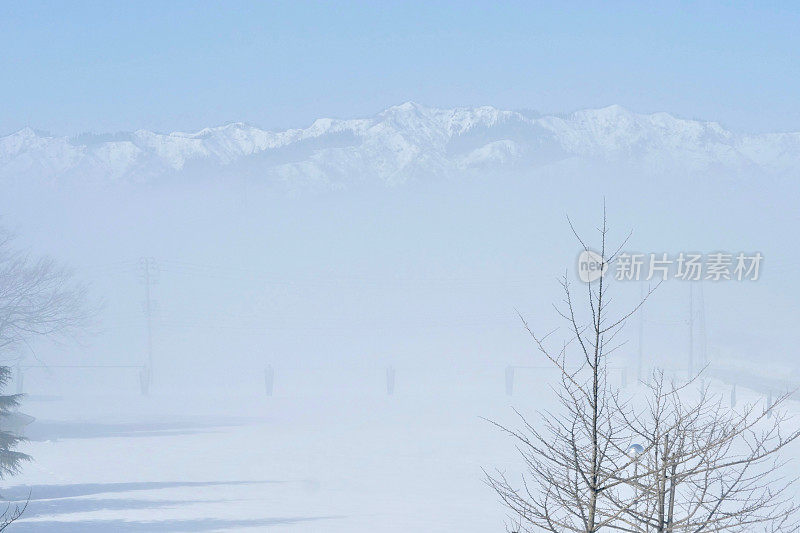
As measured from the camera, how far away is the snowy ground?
17.8 meters

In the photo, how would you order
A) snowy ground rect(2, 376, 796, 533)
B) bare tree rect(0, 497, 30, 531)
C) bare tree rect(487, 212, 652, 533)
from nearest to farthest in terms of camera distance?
bare tree rect(487, 212, 652, 533)
bare tree rect(0, 497, 30, 531)
snowy ground rect(2, 376, 796, 533)

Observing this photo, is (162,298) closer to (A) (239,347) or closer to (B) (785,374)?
(A) (239,347)

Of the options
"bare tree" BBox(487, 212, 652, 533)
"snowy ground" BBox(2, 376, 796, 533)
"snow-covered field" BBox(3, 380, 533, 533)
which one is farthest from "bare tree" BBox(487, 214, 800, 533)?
"snowy ground" BBox(2, 376, 796, 533)

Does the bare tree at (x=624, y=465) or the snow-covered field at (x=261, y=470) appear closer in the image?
the bare tree at (x=624, y=465)

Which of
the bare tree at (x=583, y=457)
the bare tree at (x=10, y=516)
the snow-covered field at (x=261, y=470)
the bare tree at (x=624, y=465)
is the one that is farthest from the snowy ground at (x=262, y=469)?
the bare tree at (x=583, y=457)

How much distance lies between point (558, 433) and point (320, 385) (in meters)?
65.2

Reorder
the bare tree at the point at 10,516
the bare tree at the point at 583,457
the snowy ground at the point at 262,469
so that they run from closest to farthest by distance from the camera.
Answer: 1. the bare tree at the point at 583,457
2. the bare tree at the point at 10,516
3. the snowy ground at the point at 262,469

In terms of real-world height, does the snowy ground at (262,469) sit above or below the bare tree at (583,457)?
below

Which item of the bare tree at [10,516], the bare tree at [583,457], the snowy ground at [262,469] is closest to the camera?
the bare tree at [583,457]

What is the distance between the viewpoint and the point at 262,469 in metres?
25.3

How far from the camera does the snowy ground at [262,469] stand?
1781 centimetres

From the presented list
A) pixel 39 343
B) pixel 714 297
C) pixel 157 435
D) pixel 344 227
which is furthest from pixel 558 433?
pixel 344 227

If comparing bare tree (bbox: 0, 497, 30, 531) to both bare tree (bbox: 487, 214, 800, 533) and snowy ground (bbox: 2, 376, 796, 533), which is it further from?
bare tree (bbox: 487, 214, 800, 533)

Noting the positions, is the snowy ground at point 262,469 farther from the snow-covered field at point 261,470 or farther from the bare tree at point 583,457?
the bare tree at point 583,457
